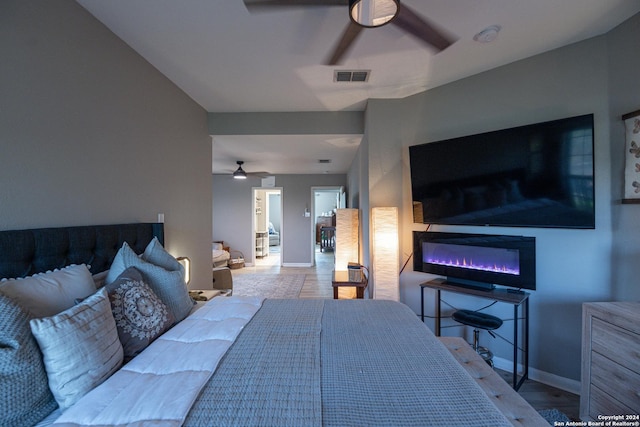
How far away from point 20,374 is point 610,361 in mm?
2689

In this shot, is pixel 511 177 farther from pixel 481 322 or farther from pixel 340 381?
pixel 340 381

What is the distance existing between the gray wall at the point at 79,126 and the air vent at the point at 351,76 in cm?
162

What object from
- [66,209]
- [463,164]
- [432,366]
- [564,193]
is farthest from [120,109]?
[564,193]

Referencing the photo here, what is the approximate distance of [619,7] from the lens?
1.58 m

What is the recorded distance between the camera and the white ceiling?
5.15 ft

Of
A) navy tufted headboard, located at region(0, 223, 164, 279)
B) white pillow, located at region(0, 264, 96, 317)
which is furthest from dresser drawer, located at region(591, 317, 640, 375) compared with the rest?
navy tufted headboard, located at region(0, 223, 164, 279)

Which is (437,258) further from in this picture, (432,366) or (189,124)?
(189,124)

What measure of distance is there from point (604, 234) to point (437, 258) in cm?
117

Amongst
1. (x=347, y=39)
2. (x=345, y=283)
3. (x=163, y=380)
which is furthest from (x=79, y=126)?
(x=345, y=283)

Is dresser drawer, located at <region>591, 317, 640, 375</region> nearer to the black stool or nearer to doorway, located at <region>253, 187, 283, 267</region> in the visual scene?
the black stool

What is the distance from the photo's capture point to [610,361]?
55.7 inches

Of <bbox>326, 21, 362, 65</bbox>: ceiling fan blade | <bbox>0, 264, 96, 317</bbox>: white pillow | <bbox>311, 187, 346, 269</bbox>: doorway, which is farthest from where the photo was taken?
<bbox>311, 187, 346, 269</bbox>: doorway

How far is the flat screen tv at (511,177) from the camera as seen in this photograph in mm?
1830

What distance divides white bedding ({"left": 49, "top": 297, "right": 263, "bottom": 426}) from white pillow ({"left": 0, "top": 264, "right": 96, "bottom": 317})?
1.32 ft
